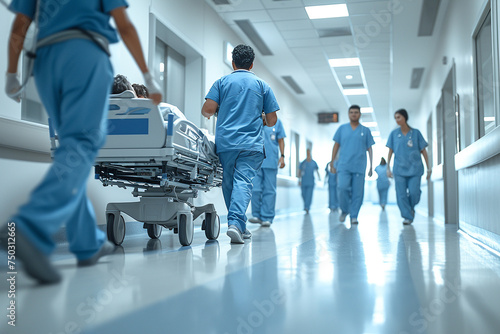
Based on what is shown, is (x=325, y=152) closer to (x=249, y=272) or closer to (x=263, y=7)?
(x=263, y=7)

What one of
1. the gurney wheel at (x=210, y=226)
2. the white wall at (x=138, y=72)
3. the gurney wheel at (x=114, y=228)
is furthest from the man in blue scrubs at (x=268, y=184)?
the gurney wheel at (x=114, y=228)

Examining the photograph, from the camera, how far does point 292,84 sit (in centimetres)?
1134

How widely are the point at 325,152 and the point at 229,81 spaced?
15.6m

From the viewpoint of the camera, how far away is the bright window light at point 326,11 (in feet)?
21.8

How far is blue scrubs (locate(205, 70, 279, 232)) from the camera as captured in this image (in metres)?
3.34

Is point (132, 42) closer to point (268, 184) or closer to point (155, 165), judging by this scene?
point (155, 165)

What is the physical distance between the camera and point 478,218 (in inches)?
165

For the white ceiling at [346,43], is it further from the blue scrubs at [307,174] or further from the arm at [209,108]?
the arm at [209,108]

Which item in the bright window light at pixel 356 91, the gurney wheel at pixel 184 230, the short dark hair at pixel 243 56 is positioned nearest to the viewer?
the gurney wheel at pixel 184 230

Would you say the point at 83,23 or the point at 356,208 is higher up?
the point at 83,23

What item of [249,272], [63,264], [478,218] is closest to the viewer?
[63,264]

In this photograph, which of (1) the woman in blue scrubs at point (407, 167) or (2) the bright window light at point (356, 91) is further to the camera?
(2) the bright window light at point (356, 91)

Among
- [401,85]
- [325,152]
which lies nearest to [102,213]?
[401,85]

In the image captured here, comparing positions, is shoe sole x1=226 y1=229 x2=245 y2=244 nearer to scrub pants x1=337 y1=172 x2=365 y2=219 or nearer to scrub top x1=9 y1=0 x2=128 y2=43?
scrub top x1=9 y1=0 x2=128 y2=43
